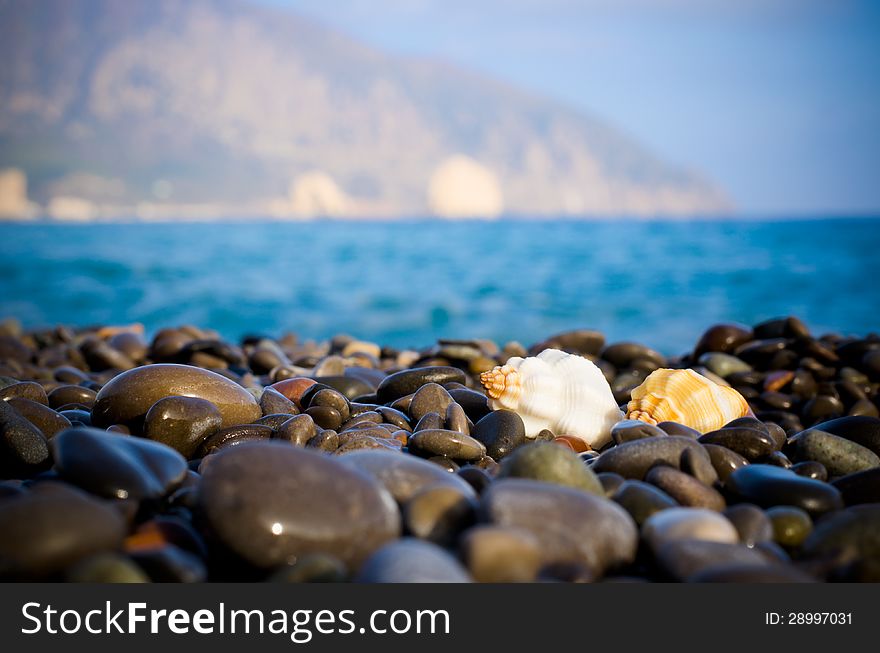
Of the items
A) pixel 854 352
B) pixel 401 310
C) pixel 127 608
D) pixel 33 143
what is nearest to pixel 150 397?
pixel 127 608

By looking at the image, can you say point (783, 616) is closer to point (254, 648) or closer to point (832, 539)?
point (832, 539)

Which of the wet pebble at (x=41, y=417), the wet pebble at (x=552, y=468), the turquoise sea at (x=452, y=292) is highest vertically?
the turquoise sea at (x=452, y=292)

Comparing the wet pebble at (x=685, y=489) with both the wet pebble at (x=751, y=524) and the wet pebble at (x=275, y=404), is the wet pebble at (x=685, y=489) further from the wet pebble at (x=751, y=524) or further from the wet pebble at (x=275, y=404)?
the wet pebble at (x=275, y=404)

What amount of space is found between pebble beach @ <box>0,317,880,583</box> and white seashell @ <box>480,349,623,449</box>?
4 centimetres

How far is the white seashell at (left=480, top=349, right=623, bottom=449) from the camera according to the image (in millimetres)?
3094

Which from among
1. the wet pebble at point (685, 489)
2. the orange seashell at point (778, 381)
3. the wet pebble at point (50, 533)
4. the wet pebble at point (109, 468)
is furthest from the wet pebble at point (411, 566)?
the orange seashell at point (778, 381)

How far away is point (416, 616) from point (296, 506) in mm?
389

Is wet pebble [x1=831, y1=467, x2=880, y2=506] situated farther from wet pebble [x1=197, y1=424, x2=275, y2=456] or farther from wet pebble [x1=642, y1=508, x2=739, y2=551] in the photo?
wet pebble [x1=197, y1=424, x2=275, y2=456]

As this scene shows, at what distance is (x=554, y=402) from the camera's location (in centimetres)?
311

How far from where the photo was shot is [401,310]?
48.5 ft

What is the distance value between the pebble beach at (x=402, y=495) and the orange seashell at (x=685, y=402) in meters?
0.34

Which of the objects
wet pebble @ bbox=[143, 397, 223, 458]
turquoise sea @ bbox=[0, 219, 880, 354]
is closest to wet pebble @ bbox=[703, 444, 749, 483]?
wet pebble @ bbox=[143, 397, 223, 458]

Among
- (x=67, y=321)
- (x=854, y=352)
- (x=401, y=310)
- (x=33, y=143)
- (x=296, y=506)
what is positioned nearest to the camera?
(x=296, y=506)

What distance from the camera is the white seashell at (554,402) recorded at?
3.09 meters
